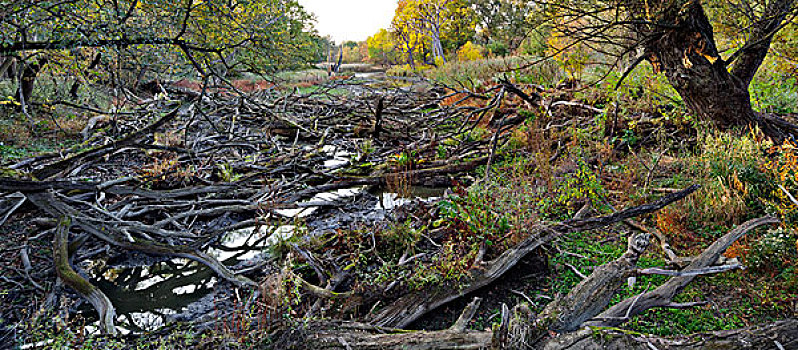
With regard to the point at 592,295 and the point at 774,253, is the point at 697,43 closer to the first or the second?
the point at 774,253

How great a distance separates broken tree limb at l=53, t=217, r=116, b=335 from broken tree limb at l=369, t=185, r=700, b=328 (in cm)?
167

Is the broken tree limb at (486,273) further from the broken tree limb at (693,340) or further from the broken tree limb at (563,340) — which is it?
the broken tree limb at (693,340)

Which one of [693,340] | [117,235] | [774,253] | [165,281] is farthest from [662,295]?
[117,235]

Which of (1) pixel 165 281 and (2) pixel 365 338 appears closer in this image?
(2) pixel 365 338

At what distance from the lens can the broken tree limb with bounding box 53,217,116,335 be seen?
2699mm

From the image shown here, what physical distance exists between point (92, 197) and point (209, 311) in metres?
2.54

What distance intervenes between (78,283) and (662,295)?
3942 mm

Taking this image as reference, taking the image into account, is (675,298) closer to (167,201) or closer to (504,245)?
(504,245)

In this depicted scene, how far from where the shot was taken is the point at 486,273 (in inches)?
125

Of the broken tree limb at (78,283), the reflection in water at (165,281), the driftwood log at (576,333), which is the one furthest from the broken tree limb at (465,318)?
the broken tree limb at (78,283)

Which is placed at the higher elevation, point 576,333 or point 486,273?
point 576,333

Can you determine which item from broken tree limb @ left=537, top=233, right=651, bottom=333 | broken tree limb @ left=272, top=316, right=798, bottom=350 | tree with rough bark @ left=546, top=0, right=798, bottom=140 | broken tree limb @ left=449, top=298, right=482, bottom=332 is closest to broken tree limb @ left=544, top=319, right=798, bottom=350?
broken tree limb @ left=272, top=316, right=798, bottom=350

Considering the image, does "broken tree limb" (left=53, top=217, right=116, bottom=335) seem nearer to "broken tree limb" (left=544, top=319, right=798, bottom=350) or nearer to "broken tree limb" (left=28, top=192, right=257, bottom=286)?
"broken tree limb" (left=28, top=192, right=257, bottom=286)

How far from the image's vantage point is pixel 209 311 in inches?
124
